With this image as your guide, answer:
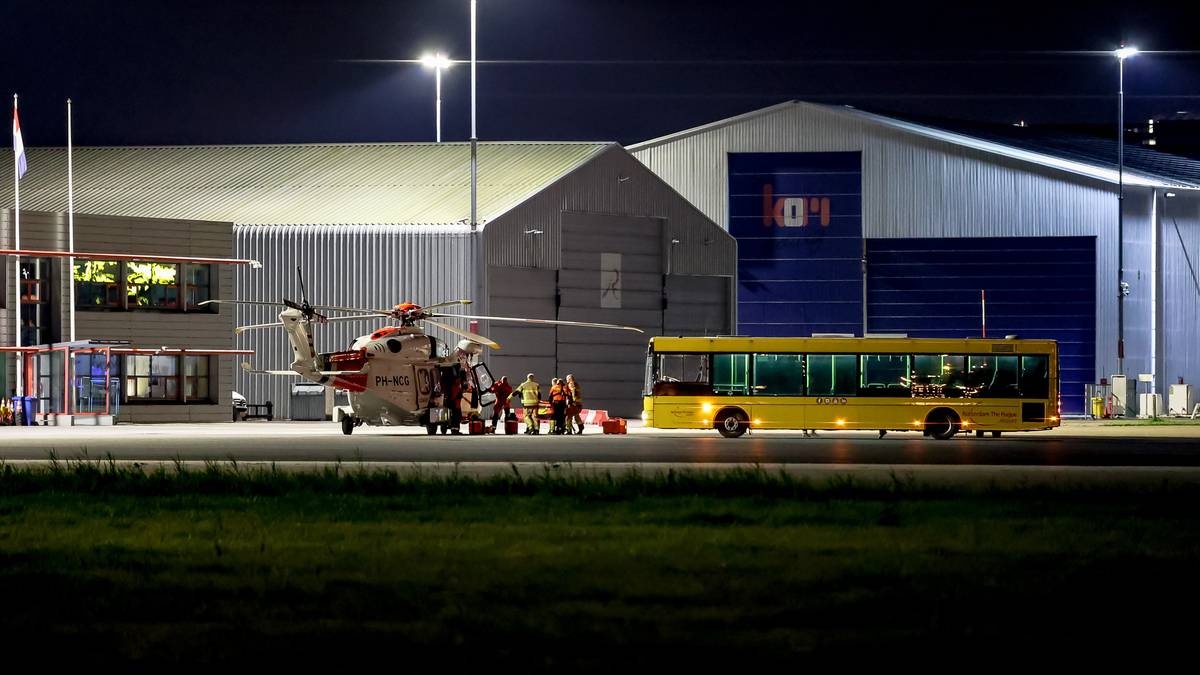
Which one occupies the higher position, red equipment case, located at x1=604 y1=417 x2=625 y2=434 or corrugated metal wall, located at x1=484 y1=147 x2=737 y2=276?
corrugated metal wall, located at x1=484 y1=147 x2=737 y2=276

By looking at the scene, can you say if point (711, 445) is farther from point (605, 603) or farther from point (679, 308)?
point (679, 308)

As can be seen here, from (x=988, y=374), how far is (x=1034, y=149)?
39915mm

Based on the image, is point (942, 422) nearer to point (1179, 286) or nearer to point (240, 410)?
point (240, 410)

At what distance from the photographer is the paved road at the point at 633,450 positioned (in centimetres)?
2803

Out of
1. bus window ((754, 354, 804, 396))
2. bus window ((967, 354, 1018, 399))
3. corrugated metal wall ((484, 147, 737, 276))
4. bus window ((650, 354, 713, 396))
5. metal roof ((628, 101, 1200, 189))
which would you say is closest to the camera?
bus window ((754, 354, 804, 396))

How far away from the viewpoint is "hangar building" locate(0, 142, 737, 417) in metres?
61.5

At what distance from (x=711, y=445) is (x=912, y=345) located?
32.1ft

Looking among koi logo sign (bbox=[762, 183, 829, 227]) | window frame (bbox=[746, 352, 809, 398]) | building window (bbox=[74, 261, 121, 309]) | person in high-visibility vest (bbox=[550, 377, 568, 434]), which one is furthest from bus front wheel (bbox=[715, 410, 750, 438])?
koi logo sign (bbox=[762, 183, 829, 227])

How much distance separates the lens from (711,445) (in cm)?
3531

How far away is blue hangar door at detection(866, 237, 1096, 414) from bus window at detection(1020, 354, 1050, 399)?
35077 mm

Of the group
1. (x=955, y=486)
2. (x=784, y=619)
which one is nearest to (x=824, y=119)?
(x=955, y=486)

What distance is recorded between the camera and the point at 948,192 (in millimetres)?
80000

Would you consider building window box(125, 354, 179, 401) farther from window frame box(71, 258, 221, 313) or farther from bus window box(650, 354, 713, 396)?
bus window box(650, 354, 713, 396)

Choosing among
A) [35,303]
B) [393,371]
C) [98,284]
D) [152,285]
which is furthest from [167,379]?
[393,371]
